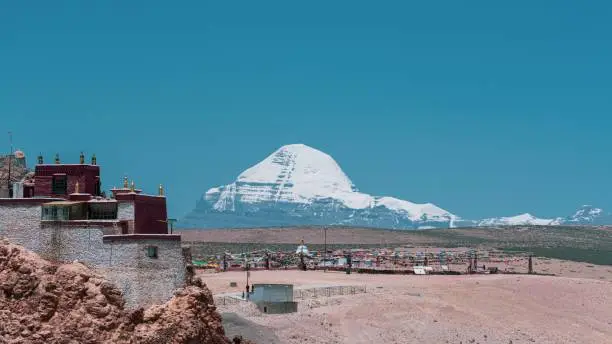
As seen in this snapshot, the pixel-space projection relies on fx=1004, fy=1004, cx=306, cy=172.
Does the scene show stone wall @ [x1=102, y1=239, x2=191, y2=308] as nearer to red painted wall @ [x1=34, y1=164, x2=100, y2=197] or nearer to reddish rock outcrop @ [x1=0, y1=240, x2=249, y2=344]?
reddish rock outcrop @ [x1=0, y1=240, x2=249, y2=344]

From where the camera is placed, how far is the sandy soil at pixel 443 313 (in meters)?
56.2

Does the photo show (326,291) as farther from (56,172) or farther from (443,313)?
(56,172)

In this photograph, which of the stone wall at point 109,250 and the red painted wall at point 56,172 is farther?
the red painted wall at point 56,172

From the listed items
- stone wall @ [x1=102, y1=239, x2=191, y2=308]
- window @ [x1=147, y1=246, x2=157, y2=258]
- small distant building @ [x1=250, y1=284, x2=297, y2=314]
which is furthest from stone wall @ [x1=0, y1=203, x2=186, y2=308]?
small distant building @ [x1=250, y1=284, x2=297, y2=314]

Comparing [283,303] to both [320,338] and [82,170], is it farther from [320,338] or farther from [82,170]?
[82,170]


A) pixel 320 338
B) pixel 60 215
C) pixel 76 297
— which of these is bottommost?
pixel 320 338

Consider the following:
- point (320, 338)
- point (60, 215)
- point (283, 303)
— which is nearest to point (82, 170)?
point (60, 215)

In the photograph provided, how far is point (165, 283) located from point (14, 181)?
9.92m

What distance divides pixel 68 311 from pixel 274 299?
28.3 meters

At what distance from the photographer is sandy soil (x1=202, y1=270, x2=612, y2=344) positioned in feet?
184

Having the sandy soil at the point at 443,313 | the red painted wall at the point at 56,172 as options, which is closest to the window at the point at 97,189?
the red painted wall at the point at 56,172

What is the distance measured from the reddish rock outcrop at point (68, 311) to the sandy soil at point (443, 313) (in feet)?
58.6

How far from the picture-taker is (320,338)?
175 ft

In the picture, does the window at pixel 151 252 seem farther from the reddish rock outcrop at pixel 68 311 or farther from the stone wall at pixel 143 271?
the reddish rock outcrop at pixel 68 311
